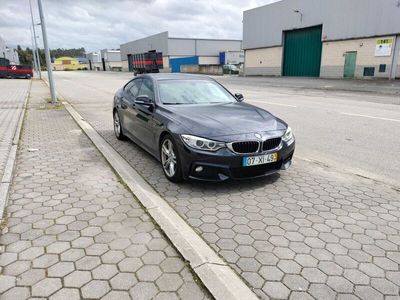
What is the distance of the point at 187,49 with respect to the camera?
68.0 m

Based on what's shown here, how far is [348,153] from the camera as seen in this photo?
6348mm

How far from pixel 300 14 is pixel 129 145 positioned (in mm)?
33317

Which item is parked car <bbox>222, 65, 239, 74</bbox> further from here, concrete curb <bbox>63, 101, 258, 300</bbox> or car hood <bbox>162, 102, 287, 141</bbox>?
concrete curb <bbox>63, 101, 258, 300</bbox>

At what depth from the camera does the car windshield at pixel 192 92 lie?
217 inches

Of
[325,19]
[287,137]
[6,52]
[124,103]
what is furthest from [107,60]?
[287,137]

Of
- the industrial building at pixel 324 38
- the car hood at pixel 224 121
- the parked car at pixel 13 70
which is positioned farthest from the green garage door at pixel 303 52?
the parked car at pixel 13 70

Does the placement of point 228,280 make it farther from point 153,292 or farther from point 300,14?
point 300,14

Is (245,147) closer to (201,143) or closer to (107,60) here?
(201,143)

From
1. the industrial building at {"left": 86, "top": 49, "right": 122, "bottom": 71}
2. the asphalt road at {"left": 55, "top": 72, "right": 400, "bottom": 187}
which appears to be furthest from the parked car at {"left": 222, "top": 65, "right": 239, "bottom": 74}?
the industrial building at {"left": 86, "top": 49, "right": 122, "bottom": 71}

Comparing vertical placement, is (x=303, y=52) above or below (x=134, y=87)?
above

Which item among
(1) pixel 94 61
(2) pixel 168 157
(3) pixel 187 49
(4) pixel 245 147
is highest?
(3) pixel 187 49

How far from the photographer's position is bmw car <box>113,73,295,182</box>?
13.8 feet

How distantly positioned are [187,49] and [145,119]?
215 ft

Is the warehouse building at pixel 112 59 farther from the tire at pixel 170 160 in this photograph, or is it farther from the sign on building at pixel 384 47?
the tire at pixel 170 160
